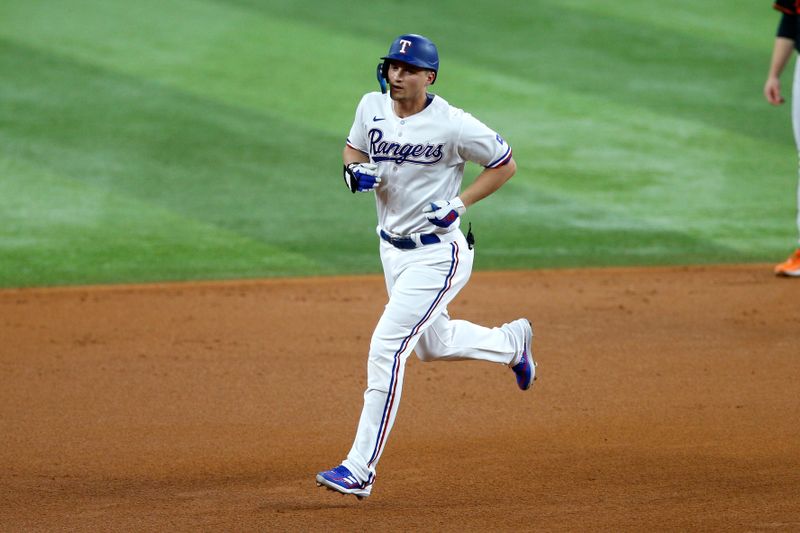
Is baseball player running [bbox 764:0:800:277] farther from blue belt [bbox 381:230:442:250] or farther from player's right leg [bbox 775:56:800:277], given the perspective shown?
blue belt [bbox 381:230:442:250]

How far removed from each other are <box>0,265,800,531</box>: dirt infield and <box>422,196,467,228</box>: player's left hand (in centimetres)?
114

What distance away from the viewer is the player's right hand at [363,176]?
491cm

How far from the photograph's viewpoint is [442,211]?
4.95 m

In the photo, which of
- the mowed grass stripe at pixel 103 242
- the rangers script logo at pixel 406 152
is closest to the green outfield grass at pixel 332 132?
the mowed grass stripe at pixel 103 242

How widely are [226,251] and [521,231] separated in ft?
8.28

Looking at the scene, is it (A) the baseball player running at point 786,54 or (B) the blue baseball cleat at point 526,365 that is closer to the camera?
(B) the blue baseball cleat at point 526,365

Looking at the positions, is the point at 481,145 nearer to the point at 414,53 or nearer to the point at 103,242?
the point at 414,53

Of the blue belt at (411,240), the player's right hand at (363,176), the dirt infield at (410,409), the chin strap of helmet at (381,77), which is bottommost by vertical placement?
the dirt infield at (410,409)

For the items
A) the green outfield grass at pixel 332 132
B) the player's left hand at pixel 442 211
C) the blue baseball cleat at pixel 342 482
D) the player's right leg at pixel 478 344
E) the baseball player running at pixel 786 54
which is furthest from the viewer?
the green outfield grass at pixel 332 132

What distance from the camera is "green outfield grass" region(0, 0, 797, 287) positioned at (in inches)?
382

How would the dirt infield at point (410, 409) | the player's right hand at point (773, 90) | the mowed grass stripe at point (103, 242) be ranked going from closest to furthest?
the dirt infield at point (410, 409), the player's right hand at point (773, 90), the mowed grass stripe at point (103, 242)

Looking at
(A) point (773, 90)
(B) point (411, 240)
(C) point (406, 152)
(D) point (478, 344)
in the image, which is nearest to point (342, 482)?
(B) point (411, 240)

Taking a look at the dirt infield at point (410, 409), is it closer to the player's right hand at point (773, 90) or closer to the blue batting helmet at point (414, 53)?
the player's right hand at point (773, 90)

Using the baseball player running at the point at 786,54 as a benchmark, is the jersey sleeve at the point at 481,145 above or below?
below
